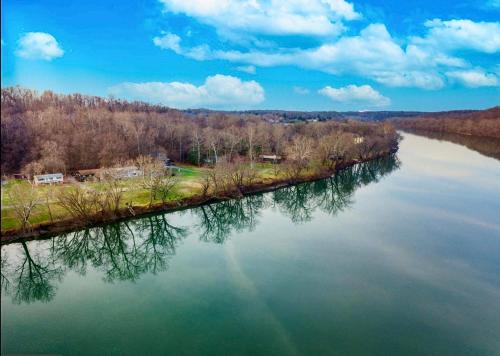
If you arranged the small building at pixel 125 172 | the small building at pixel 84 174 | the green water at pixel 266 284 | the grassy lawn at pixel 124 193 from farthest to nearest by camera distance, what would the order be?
the small building at pixel 84 174
the small building at pixel 125 172
the grassy lawn at pixel 124 193
the green water at pixel 266 284

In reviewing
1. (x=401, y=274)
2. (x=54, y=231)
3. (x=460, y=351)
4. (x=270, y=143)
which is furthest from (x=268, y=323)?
(x=270, y=143)

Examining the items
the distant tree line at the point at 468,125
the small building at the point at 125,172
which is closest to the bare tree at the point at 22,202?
the small building at the point at 125,172

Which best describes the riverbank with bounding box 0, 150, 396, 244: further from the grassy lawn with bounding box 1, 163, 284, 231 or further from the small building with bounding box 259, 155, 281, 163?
the small building with bounding box 259, 155, 281, 163

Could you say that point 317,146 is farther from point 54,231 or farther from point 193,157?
point 54,231

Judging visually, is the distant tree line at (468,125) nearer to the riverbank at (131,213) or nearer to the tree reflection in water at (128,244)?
the riverbank at (131,213)

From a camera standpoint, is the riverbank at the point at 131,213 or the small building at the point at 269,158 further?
the small building at the point at 269,158

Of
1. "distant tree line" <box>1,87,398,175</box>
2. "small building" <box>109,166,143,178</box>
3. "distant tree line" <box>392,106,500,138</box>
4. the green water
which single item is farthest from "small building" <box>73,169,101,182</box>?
"distant tree line" <box>392,106,500,138</box>

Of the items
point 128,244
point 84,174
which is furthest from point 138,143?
point 128,244
